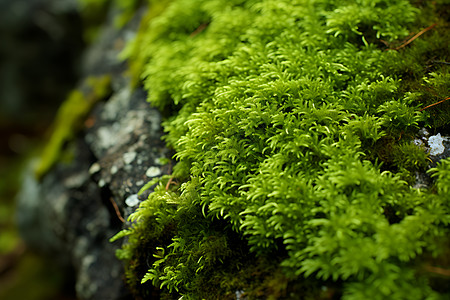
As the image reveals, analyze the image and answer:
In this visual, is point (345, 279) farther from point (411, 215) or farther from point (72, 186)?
point (72, 186)

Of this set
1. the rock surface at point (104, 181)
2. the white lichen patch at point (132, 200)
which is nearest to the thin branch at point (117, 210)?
the rock surface at point (104, 181)

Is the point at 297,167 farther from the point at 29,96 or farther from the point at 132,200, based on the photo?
the point at 29,96

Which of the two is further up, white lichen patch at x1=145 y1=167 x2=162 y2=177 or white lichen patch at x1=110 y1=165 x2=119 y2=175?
white lichen patch at x1=110 y1=165 x2=119 y2=175

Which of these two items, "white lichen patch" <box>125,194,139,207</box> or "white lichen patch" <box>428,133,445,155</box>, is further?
"white lichen patch" <box>125,194,139,207</box>

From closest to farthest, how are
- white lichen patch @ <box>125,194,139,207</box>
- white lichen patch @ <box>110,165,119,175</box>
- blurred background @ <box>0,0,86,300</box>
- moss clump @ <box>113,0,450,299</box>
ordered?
moss clump @ <box>113,0,450,299</box>, white lichen patch @ <box>125,194,139,207</box>, white lichen patch @ <box>110,165,119,175</box>, blurred background @ <box>0,0,86,300</box>

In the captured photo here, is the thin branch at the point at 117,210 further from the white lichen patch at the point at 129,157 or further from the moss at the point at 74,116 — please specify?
the moss at the point at 74,116

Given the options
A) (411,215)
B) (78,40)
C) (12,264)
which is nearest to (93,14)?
(78,40)

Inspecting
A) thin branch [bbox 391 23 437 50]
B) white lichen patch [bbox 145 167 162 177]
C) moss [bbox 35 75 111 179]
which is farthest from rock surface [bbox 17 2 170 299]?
thin branch [bbox 391 23 437 50]

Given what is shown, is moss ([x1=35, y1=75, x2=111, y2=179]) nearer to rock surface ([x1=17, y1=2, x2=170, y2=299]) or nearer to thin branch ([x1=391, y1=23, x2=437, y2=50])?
rock surface ([x1=17, y1=2, x2=170, y2=299])
